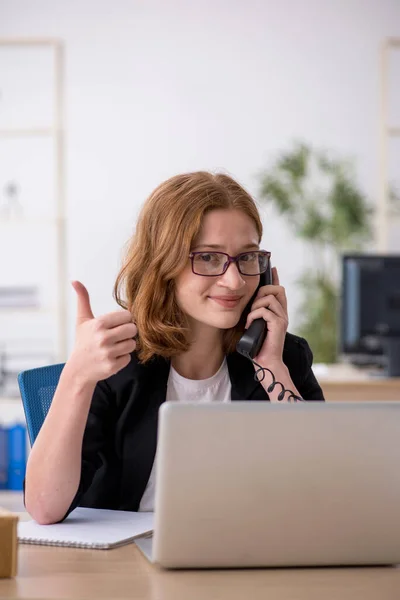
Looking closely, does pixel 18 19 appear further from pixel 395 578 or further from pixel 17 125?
pixel 395 578

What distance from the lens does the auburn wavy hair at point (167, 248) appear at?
1.77 metres

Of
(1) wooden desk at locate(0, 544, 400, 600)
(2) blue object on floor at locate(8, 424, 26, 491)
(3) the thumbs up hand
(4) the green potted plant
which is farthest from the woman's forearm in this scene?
(4) the green potted plant

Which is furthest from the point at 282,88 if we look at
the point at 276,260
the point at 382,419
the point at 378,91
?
the point at 382,419

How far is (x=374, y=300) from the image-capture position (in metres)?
3.88

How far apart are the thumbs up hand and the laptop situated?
1.22ft

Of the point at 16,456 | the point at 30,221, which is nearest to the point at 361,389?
the point at 16,456

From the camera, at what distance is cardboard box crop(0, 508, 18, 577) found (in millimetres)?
1203

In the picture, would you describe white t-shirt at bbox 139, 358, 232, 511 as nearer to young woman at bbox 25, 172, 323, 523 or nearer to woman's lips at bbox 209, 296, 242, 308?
young woman at bbox 25, 172, 323, 523

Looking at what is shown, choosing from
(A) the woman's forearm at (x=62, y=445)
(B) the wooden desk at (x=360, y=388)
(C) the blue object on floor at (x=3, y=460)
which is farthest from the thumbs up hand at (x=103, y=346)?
(C) the blue object on floor at (x=3, y=460)

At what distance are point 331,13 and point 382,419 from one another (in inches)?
182

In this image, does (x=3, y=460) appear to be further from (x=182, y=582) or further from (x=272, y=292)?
(x=182, y=582)

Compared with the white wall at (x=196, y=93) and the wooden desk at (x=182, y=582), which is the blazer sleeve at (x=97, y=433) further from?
the white wall at (x=196, y=93)

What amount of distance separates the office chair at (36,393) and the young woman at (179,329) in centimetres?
19

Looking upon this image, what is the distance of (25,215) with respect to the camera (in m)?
5.35
